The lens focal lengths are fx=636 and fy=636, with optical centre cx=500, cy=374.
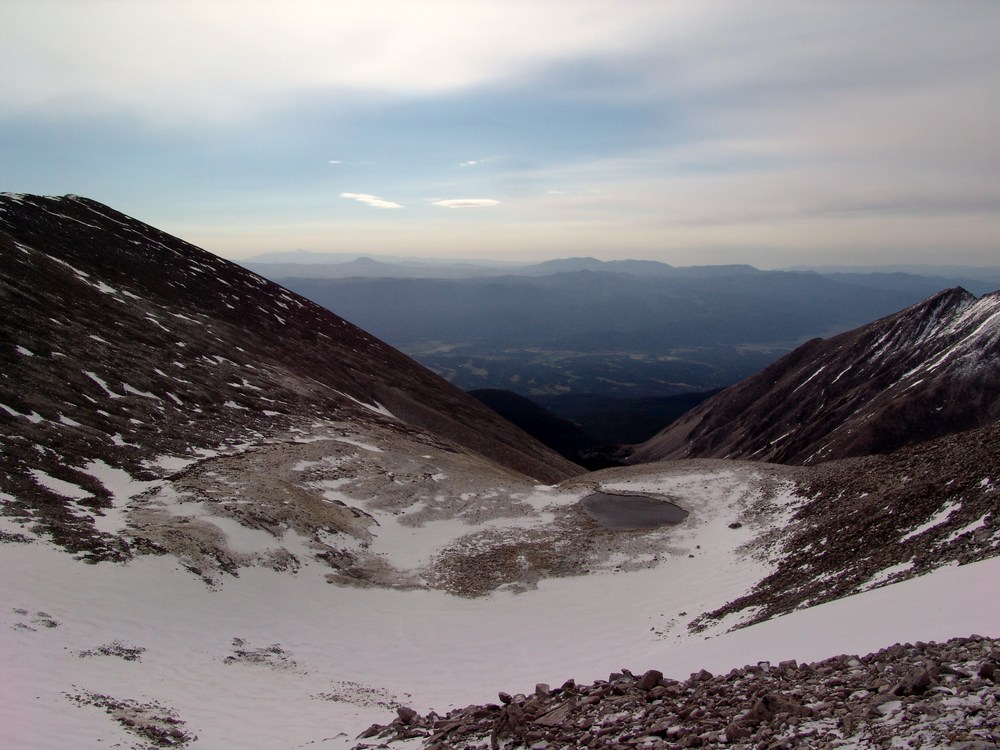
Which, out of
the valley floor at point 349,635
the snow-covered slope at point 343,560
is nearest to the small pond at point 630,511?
→ the snow-covered slope at point 343,560

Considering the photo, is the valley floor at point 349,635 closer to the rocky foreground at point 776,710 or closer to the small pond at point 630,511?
the rocky foreground at point 776,710

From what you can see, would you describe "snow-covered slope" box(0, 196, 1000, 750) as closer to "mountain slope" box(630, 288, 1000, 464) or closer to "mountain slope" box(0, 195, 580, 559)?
"mountain slope" box(0, 195, 580, 559)

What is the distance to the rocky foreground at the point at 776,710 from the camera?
29.5 ft

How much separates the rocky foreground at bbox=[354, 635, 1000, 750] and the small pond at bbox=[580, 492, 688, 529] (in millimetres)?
23930

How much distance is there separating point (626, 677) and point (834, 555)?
45.9 ft

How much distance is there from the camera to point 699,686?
13.1 meters

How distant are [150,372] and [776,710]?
50754mm

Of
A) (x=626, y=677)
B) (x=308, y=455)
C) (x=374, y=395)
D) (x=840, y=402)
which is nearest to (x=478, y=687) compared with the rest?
(x=626, y=677)

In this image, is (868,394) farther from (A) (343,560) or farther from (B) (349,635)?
(B) (349,635)

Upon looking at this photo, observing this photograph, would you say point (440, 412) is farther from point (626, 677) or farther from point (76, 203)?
point (626, 677)

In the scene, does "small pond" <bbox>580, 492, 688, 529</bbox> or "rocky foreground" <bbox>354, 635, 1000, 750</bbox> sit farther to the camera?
"small pond" <bbox>580, 492, 688, 529</bbox>

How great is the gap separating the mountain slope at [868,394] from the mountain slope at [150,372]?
2183 inches

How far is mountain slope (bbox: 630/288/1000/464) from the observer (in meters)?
102

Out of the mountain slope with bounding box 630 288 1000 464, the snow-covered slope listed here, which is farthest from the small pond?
the mountain slope with bounding box 630 288 1000 464
